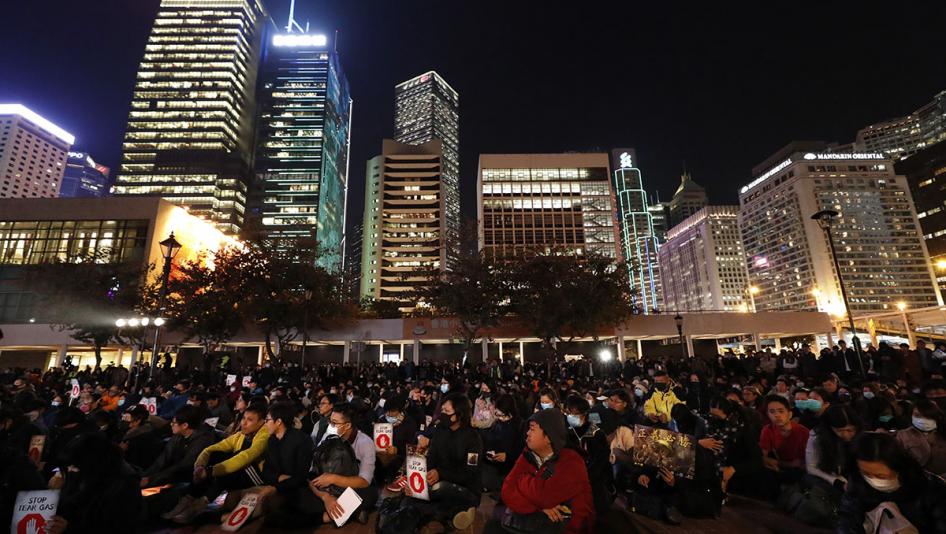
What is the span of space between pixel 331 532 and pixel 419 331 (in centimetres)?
2873

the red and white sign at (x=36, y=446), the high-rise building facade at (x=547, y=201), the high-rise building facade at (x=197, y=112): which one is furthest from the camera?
the high-rise building facade at (x=197, y=112)

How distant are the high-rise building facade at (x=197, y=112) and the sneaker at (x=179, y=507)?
109m

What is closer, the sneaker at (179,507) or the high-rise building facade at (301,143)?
the sneaker at (179,507)

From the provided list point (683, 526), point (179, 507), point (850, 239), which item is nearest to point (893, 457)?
point (683, 526)

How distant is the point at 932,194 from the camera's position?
98.6m

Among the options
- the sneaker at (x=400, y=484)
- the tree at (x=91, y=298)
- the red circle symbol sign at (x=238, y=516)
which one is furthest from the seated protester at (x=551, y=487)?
the tree at (x=91, y=298)

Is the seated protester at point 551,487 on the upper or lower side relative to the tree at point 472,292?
lower

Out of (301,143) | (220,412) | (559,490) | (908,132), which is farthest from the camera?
(908,132)

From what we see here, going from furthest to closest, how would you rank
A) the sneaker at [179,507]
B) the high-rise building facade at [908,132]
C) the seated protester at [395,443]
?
the high-rise building facade at [908,132], the seated protester at [395,443], the sneaker at [179,507]

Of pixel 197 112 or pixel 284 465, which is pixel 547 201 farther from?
pixel 197 112

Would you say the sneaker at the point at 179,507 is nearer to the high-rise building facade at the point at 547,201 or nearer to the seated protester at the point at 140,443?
the seated protester at the point at 140,443

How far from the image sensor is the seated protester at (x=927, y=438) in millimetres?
4680

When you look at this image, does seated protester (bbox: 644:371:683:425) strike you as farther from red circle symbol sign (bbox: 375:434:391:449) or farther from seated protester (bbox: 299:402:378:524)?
seated protester (bbox: 299:402:378:524)

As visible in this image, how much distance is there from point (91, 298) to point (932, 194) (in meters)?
150
